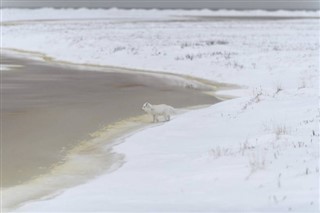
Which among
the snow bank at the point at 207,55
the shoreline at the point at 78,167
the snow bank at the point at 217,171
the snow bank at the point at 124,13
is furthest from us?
the snow bank at the point at 124,13

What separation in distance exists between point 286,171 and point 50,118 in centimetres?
872

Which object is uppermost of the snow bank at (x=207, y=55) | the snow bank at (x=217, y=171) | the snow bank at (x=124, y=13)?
the snow bank at (x=124, y=13)

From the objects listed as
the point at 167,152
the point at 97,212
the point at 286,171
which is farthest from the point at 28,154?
the point at 286,171

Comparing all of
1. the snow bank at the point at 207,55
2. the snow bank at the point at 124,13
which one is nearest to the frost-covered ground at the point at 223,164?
the snow bank at the point at 207,55

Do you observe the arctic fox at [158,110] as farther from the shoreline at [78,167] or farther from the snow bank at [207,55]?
the snow bank at [207,55]

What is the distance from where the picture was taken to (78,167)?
405 inches

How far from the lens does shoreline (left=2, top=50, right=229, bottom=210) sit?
344 inches

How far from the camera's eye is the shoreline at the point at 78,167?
344 inches

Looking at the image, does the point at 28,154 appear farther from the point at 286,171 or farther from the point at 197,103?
the point at 197,103

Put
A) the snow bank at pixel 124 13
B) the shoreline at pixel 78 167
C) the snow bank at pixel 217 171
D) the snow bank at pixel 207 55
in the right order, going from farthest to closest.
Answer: the snow bank at pixel 124 13
the snow bank at pixel 207 55
the shoreline at pixel 78 167
the snow bank at pixel 217 171

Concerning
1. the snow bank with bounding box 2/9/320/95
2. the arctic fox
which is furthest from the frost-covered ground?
the snow bank with bounding box 2/9/320/95

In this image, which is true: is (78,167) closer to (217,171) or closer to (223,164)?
(223,164)

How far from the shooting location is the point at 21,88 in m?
20.8

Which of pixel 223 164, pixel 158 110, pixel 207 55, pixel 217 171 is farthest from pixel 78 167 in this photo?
pixel 207 55
